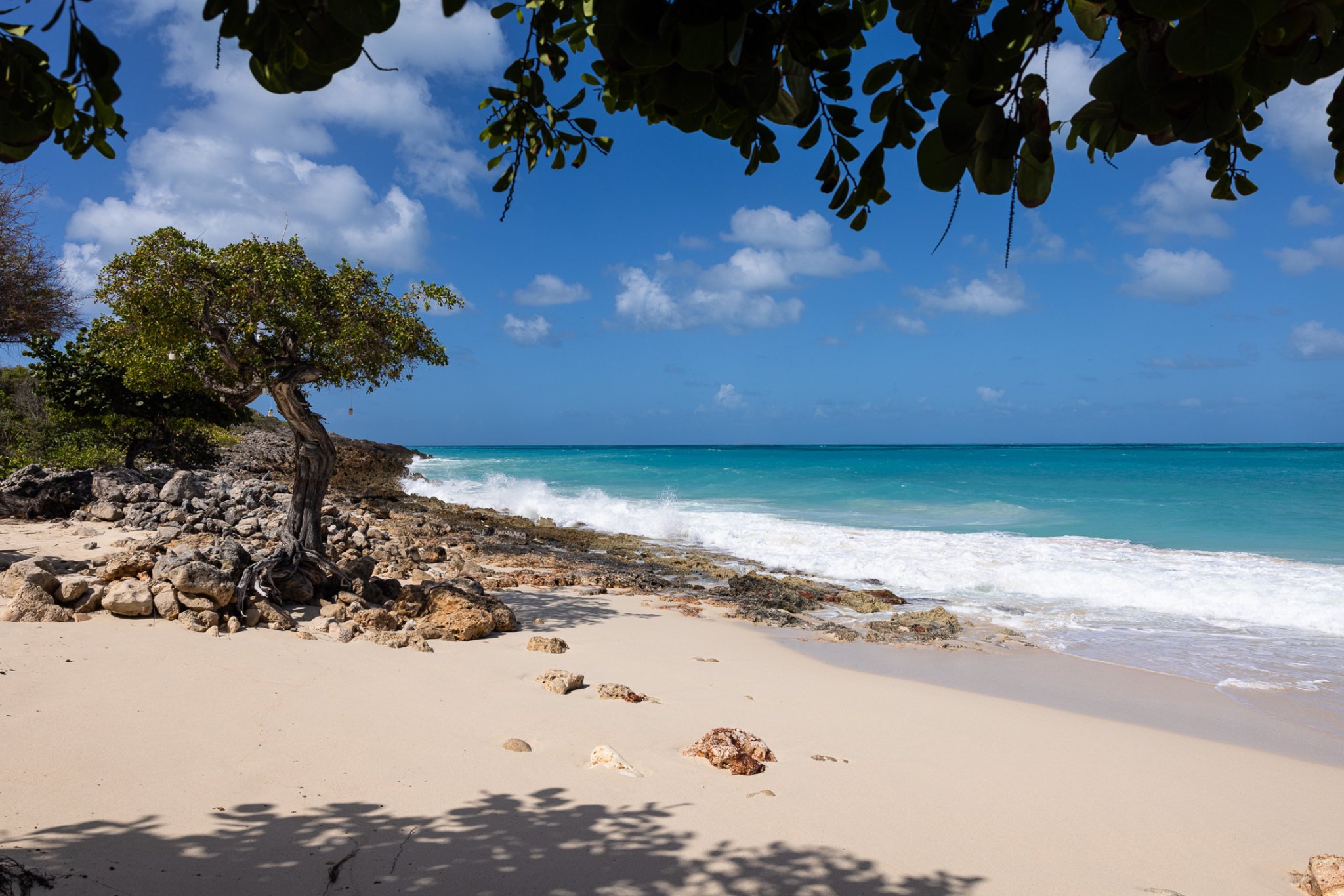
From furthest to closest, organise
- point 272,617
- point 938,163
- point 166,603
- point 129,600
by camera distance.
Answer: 1. point 272,617
2. point 166,603
3. point 129,600
4. point 938,163

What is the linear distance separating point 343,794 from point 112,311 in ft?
22.6

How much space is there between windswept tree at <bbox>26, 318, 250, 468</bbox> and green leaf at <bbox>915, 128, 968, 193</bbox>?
13.9 meters

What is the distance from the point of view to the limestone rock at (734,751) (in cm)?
412

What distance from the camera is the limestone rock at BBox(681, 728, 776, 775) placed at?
4125 mm

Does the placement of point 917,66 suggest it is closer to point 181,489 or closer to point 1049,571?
point 1049,571

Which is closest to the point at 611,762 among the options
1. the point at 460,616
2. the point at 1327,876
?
the point at 460,616

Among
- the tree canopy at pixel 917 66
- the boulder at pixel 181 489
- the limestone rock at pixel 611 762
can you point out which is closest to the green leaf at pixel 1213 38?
the tree canopy at pixel 917 66

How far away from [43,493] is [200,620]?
732 centimetres

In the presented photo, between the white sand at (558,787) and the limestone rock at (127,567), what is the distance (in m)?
1.07

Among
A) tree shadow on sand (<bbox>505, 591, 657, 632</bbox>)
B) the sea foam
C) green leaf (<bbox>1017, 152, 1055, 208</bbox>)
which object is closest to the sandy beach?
tree shadow on sand (<bbox>505, 591, 657, 632</bbox>)

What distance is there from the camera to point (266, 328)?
774 cm

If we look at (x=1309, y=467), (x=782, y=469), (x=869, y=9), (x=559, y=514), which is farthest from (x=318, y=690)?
(x=1309, y=467)

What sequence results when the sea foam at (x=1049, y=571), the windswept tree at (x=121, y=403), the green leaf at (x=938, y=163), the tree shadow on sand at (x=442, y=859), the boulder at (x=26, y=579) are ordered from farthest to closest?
1. the windswept tree at (x=121, y=403)
2. the sea foam at (x=1049, y=571)
3. the boulder at (x=26, y=579)
4. the tree shadow on sand at (x=442, y=859)
5. the green leaf at (x=938, y=163)

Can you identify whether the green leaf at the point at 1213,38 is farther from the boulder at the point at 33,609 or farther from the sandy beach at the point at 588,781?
the boulder at the point at 33,609
